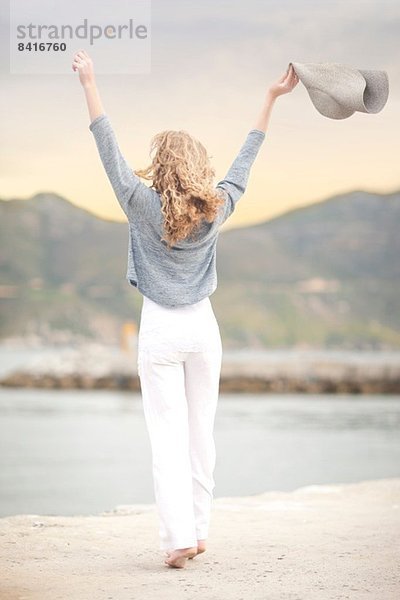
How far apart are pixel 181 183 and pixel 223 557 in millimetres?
811

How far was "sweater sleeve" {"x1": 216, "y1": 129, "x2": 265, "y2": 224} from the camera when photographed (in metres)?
2.23

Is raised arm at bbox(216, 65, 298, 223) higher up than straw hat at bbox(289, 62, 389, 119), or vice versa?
straw hat at bbox(289, 62, 389, 119)

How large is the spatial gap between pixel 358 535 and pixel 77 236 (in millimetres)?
6878

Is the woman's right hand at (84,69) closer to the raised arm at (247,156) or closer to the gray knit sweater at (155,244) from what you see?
the gray knit sweater at (155,244)

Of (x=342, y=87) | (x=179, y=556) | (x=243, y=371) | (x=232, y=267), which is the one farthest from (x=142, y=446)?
(x=342, y=87)

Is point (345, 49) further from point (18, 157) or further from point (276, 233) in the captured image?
point (276, 233)

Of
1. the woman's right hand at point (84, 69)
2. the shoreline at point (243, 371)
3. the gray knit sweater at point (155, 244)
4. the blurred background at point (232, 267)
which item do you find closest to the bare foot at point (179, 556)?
the gray knit sweater at point (155, 244)

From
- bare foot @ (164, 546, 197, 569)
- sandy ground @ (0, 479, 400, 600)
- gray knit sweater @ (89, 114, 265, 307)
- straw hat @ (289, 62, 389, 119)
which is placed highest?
straw hat @ (289, 62, 389, 119)

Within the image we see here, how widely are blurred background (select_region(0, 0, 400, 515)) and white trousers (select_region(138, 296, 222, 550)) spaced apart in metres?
2.29

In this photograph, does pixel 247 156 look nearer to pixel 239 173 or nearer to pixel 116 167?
pixel 239 173

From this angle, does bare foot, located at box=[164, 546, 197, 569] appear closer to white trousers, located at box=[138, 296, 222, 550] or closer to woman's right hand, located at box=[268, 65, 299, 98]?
white trousers, located at box=[138, 296, 222, 550]

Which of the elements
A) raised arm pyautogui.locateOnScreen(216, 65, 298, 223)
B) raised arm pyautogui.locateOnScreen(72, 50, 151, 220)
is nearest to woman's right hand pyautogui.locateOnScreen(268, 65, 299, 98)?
raised arm pyautogui.locateOnScreen(216, 65, 298, 223)

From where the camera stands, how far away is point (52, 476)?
21.3 feet

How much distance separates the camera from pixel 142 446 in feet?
27.7
